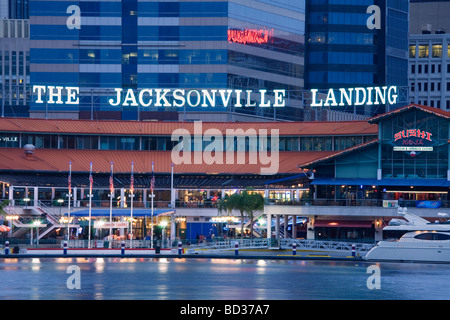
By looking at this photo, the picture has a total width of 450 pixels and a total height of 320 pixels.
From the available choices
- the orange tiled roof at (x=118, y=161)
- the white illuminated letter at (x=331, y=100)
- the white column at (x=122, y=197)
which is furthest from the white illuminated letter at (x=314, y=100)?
the white column at (x=122, y=197)

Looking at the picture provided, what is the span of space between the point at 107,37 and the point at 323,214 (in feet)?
253

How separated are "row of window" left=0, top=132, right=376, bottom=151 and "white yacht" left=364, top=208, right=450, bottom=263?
139 feet

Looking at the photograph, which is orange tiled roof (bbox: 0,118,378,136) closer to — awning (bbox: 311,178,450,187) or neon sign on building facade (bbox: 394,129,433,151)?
awning (bbox: 311,178,450,187)

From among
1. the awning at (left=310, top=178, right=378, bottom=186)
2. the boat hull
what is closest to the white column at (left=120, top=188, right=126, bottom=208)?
the awning at (left=310, top=178, right=378, bottom=186)

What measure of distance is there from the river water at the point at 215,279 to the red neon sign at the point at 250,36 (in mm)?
86119

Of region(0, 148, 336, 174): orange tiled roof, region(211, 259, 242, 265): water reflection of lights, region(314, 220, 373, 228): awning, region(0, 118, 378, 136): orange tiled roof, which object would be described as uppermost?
region(0, 118, 378, 136): orange tiled roof

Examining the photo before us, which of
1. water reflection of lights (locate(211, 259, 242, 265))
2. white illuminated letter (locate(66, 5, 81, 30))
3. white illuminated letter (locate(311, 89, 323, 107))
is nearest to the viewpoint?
water reflection of lights (locate(211, 259, 242, 265))

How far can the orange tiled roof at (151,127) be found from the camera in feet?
417

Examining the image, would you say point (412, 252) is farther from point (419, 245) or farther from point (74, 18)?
point (74, 18)

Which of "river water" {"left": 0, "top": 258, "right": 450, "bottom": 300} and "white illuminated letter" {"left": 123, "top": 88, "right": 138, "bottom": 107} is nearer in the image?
"river water" {"left": 0, "top": 258, "right": 450, "bottom": 300}

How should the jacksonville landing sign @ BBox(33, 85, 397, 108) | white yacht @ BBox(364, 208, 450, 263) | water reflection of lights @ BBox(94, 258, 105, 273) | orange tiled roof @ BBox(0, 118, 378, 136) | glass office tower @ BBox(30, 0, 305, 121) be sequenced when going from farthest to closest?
glass office tower @ BBox(30, 0, 305, 121), the jacksonville landing sign @ BBox(33, 85, 397, 108), orange tiled roof @ BBox(0, 118, 378, 136), white yacht @ BBox(364, 208, 450, 263), water reflection of lights @ BBox(94, 258, 105, 273)

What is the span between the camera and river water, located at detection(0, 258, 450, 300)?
188 ft

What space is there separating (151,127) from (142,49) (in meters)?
40.7

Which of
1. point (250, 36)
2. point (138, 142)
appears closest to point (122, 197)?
point (138, 142)
